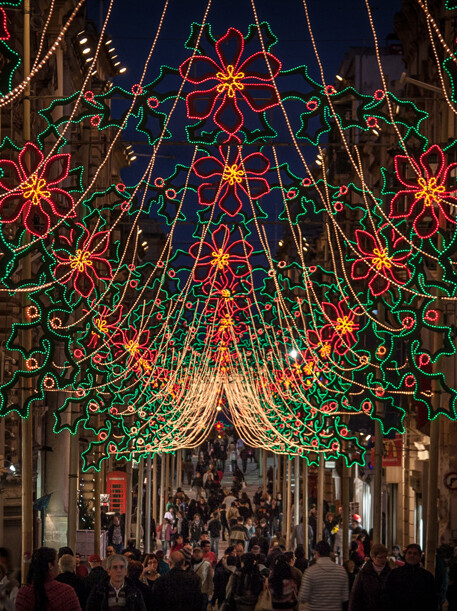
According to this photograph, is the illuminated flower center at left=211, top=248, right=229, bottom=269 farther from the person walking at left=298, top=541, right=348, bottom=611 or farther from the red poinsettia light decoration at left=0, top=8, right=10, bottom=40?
the red poinsettia light decoration at left=0, top=8, right=10, bottom=40

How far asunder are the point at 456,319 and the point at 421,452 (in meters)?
7.65

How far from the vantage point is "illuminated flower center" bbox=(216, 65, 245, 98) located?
53.1ft

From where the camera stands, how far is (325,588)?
A: 1430 cm

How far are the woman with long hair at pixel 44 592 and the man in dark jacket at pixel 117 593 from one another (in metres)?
1.12

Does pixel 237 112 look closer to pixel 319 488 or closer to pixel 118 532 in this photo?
pixel 319 488

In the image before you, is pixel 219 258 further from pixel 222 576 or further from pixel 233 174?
pixel 233 174

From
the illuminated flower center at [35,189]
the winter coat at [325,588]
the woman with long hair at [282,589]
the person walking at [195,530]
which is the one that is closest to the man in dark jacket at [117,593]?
the woman with long hair at [282,589]

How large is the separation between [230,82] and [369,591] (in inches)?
226

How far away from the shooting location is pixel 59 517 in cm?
4409

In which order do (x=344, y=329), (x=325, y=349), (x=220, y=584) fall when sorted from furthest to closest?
(x=325, y=349) → (x=344, y=329) → (x=220, y=584)

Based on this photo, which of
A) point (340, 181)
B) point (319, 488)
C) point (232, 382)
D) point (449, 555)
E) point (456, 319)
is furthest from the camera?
point (340, 181)

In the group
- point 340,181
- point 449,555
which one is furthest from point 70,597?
point 340,181

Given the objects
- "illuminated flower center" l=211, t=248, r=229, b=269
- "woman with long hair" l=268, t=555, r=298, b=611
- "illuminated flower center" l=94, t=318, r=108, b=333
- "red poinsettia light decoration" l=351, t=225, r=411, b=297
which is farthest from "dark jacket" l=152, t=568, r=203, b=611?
"illuminated flower center" l=211, t=248, r=229, b=269

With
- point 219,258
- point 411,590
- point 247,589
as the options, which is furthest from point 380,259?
point 219,258
